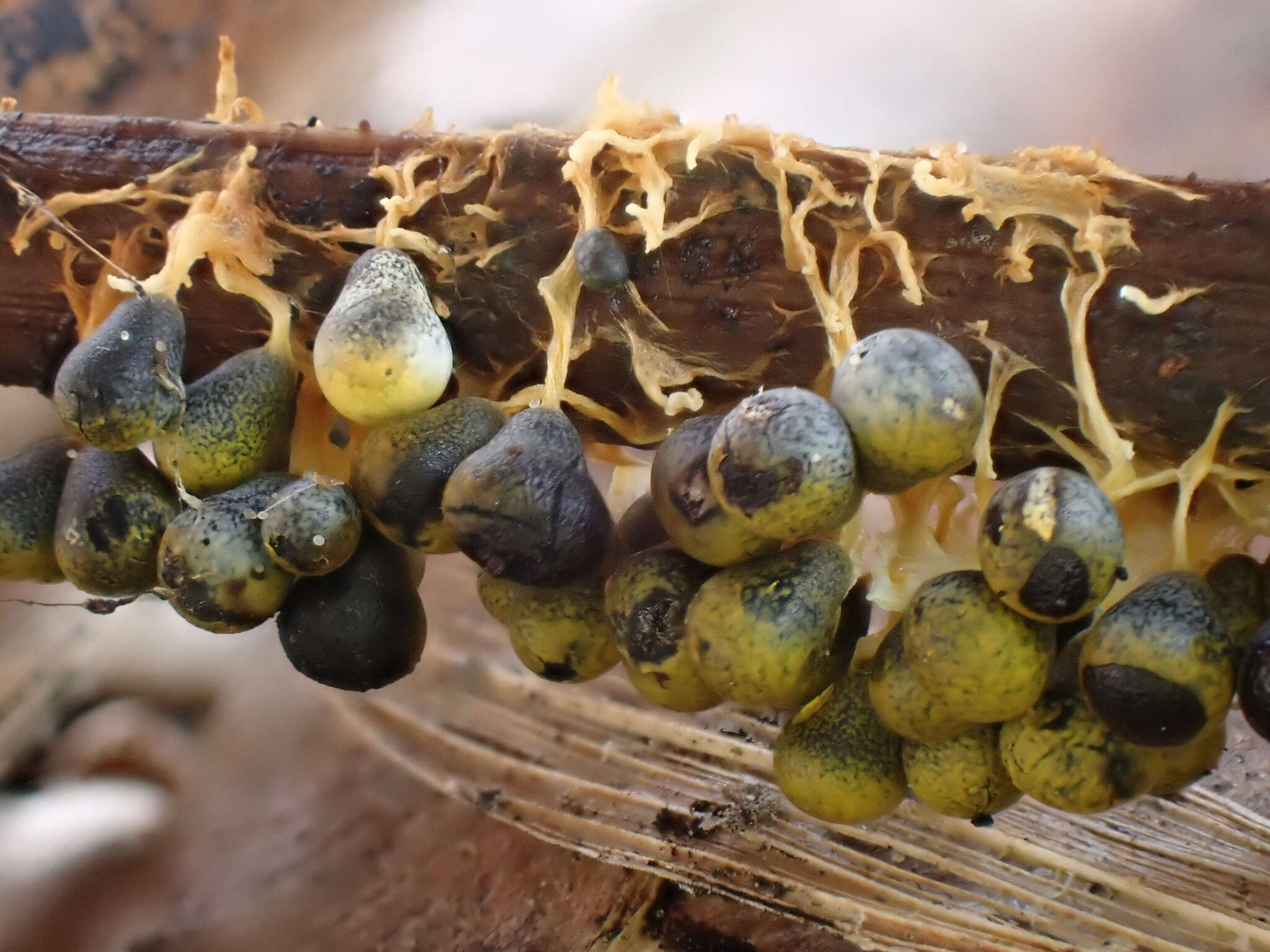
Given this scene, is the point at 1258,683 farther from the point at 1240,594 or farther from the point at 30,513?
the point at 30,513

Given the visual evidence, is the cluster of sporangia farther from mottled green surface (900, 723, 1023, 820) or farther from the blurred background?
the blurred background

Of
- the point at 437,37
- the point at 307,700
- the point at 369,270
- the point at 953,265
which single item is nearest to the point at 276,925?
the point at 307,700

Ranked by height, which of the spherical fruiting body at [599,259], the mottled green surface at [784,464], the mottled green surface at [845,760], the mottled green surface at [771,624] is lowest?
the mottled green surface at [845,760]

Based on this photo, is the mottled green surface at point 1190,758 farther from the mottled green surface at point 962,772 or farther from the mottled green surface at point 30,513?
the mottled green surface at point 30,513

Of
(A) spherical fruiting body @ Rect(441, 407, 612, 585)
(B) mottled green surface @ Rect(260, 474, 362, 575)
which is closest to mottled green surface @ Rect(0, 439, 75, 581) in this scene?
(B) mottled green surface @ Rect(260, 474, 362, 575)

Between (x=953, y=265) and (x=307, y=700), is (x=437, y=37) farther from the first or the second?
(x=953, y=265)

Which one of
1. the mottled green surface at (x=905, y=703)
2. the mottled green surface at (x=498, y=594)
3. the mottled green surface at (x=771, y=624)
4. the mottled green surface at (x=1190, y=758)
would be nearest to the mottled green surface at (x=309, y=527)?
the mottled green surface at (x=498, y=594)

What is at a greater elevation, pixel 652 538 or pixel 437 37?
pixel 437 37
